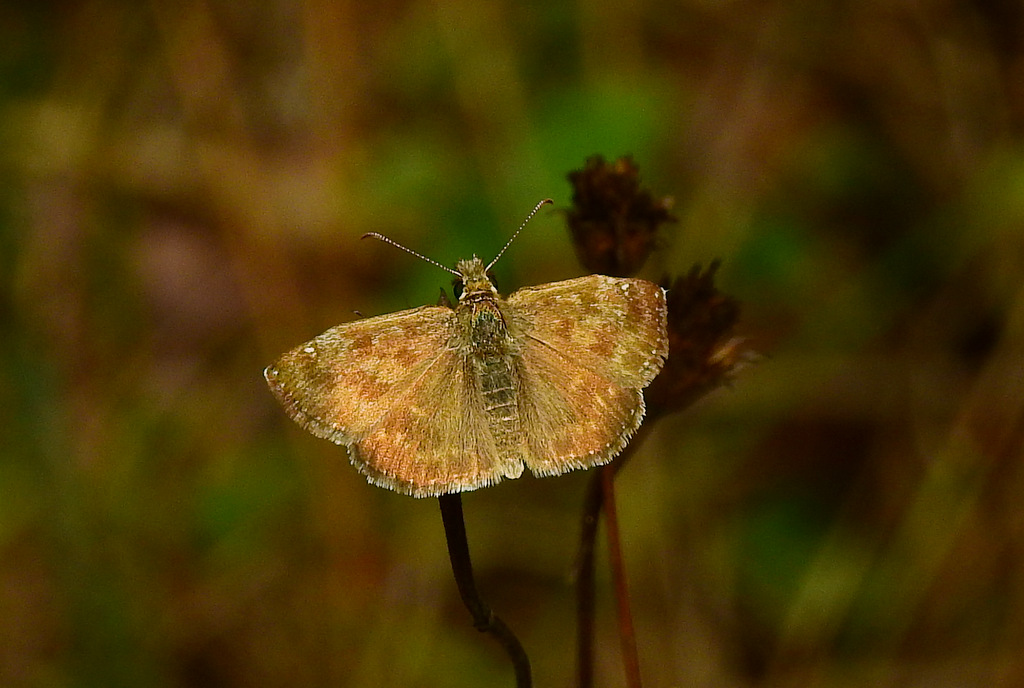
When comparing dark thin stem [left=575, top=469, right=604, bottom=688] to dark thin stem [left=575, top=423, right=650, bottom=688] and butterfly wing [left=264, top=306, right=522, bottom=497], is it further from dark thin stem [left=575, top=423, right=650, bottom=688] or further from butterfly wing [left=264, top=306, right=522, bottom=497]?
butterfly wing [left=264, top=306, right=522, bottom=497]

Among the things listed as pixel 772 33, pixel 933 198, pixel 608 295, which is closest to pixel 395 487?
pixel 608 295

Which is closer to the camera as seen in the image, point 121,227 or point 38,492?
point 38,492

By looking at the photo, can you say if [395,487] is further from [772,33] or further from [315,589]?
[772,33]

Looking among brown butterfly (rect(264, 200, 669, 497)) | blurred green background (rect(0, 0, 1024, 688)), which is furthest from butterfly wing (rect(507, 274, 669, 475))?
blurred green background (rect(0, 0, 1024, 688))

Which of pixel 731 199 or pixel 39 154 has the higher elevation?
pixel 731 199

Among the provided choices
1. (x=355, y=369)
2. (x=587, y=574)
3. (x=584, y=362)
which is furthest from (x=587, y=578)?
(x=355, y=369)

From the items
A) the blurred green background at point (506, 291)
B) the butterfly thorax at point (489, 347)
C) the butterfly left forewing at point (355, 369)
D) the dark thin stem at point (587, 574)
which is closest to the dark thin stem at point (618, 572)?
the dark thin stem at point (587, 574)

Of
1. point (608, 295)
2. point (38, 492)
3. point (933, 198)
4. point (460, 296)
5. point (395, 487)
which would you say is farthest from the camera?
point (933, 198)

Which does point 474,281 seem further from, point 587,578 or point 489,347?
point 587,578
